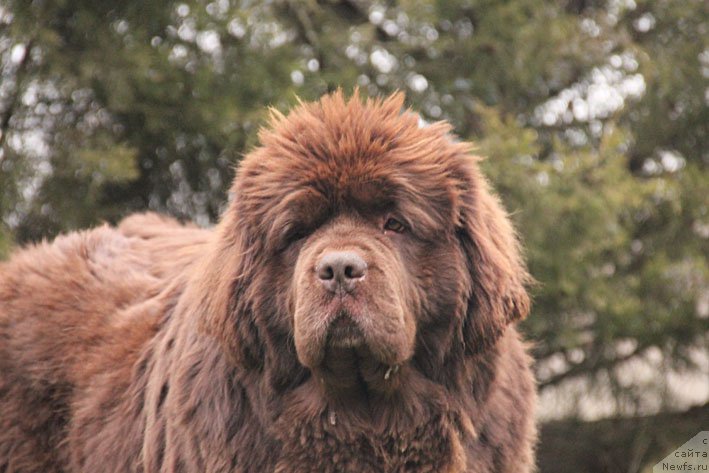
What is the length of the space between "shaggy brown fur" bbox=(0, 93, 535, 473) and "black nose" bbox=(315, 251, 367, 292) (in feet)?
0.04

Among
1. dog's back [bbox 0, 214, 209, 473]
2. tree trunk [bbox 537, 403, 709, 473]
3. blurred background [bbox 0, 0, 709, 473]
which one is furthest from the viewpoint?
tree trunk [bbox 537, 403, 709, 473]

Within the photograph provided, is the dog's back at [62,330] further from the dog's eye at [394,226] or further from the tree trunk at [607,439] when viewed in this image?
the tree trunk at [607,439]

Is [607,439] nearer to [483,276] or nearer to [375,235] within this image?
[483,276]

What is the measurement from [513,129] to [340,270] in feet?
17.3

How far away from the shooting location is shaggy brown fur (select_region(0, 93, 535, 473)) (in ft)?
13.2

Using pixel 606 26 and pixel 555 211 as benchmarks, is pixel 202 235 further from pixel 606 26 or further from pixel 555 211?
pixel 606 26

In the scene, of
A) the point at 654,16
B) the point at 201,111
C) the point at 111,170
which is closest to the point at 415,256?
the point at 111,170

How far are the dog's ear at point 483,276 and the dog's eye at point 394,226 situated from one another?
0.91ft

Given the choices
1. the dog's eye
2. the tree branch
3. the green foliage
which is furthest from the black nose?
the tree branch

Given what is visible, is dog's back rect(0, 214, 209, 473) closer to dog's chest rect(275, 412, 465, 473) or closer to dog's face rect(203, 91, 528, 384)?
dog's face rect(203, 91, 528, 384)

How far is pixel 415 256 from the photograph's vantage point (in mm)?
4223

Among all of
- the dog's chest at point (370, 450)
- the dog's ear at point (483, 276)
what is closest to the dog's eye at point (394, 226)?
the dog's ear at point (483, 276)

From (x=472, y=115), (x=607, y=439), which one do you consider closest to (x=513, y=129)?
(x=472, y=115)

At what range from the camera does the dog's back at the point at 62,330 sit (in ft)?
16.7
